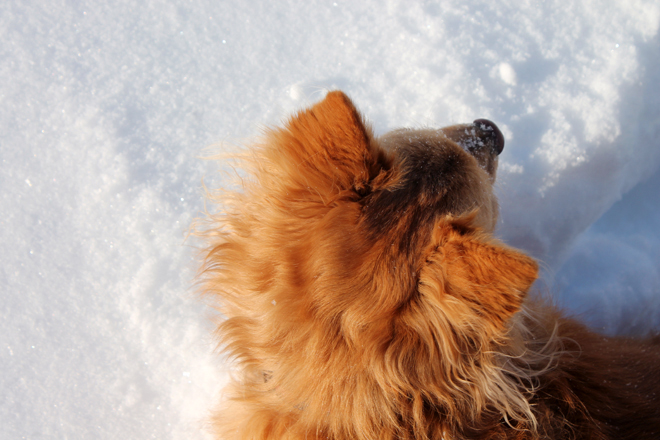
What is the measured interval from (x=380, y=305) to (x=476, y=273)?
317 mm

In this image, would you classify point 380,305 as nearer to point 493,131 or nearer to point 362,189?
point 362,189

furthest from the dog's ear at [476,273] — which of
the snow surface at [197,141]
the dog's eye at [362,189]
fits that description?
the snow surface at [197,141]

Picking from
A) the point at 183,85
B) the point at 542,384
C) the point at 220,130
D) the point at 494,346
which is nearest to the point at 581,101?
the point at 542,384

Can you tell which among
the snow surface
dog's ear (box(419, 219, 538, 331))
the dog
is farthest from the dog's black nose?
dog's ear (box(419, 219, 538, 331))

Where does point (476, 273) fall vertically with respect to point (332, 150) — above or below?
below

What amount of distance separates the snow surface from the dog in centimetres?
80

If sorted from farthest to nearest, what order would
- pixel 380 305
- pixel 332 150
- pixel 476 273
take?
pixel 332 150, pixel 380 305, pixel 476 273

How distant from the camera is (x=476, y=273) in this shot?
1.13 metres

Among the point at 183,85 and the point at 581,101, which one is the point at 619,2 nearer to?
the point at 581,101

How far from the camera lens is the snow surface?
2217 mm

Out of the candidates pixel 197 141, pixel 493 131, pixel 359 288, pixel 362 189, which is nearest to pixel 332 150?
pixel 362 189

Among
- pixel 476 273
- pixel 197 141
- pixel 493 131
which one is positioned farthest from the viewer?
pixel 197 141

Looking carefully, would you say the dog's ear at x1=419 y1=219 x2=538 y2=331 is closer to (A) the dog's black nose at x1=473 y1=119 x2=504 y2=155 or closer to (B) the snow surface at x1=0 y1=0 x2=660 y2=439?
(A) the dog's black nose at x1=473 y1=119 x2=504 y2=155

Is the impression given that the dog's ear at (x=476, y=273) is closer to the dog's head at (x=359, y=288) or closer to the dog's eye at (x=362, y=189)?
the dog's head at (x=359, y=288)
